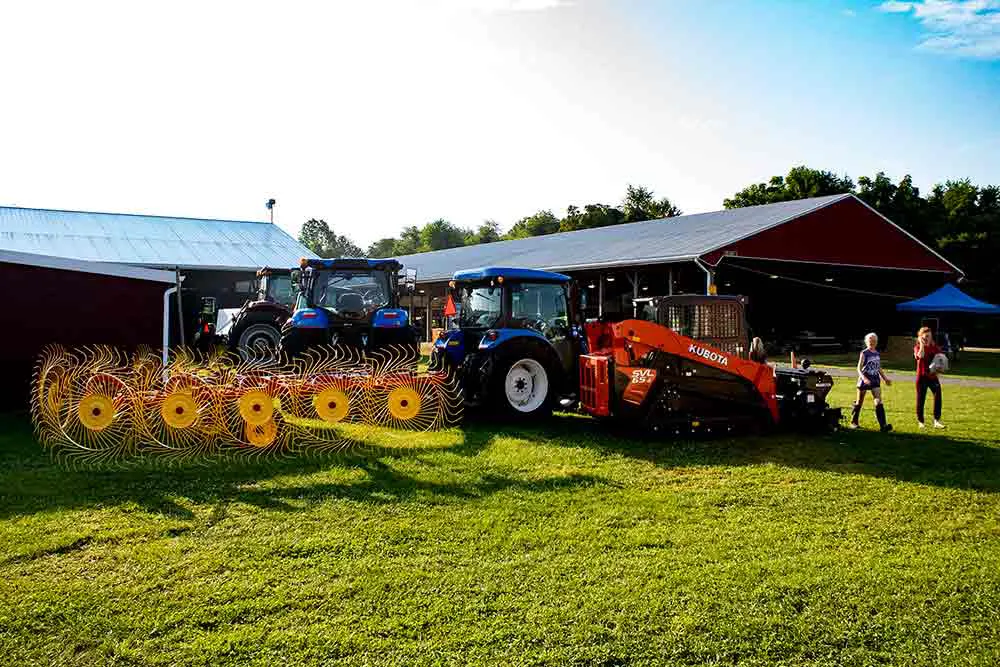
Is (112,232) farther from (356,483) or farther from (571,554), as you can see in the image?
(571,554)

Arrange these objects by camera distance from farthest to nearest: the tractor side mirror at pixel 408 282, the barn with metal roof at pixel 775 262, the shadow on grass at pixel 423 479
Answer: the barn with metal roof at pixel 775 262
the tractor side mirror at pixel 408 282
the shadow on grass at pixel 423 479

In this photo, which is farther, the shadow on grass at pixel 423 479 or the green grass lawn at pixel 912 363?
the green grass lawn at pixel 912 363

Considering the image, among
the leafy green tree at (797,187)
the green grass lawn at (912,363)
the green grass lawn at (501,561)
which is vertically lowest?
the green grass lawn at (501,561)

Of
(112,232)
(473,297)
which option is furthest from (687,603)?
(112,232)

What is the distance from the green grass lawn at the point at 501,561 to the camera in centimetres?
364

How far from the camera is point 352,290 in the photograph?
1170 centimetres

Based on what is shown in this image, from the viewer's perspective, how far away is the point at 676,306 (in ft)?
30.1

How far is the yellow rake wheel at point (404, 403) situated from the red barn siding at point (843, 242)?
585 inches

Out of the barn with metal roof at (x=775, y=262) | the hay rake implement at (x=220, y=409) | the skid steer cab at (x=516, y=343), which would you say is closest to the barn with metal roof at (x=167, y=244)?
the barn with metal roof at (x=775, y=262)

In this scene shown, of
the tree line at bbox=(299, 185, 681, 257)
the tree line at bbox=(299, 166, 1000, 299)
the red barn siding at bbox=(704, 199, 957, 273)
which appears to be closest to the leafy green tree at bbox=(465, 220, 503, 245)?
the tree line at bbox=(299, 185, 681, 257)

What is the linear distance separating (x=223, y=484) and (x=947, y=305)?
26.1m

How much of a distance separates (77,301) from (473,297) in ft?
19.6

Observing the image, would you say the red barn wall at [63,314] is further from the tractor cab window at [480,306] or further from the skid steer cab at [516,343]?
the tractor cab window at [480,306]

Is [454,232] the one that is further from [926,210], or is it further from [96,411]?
[96,411]
